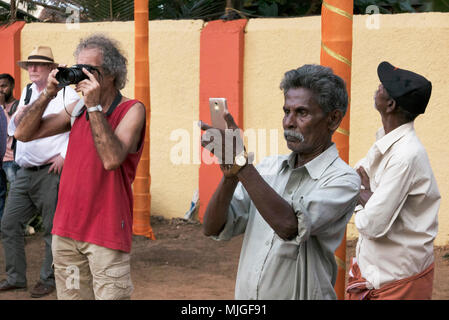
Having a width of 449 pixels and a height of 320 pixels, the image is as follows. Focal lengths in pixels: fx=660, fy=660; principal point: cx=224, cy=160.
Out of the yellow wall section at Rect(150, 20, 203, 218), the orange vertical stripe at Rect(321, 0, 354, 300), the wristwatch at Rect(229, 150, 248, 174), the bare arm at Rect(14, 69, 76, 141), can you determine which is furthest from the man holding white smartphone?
the yellow wall section at Rect(150, 20, 203, 218)

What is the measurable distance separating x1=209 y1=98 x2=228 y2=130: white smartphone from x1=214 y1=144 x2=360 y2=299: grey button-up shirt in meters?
0.37

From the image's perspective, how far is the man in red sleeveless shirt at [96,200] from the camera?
340cm

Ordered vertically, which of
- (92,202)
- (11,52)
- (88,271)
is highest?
(11,52)

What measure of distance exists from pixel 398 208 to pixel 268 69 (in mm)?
4894

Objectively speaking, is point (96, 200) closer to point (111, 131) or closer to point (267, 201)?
point (111, 131)

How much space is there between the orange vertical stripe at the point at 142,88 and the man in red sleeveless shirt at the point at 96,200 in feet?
11.7

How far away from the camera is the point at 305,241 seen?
2258mm

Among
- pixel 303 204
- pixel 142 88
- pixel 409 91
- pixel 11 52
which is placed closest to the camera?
pixel 303 204

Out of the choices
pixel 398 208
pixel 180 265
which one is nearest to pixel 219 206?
pixel 398 208

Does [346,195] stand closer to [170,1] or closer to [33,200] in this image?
[33,200]

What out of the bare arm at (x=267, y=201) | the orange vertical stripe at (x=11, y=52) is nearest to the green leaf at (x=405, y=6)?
the orange vertical stripe at (x=11, y=52)

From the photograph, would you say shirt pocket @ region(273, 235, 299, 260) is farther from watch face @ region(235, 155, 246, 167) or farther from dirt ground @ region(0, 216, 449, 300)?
dirt ground @ region(0, 216, 449, 300)

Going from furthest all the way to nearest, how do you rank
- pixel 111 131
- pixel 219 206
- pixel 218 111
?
pixel 111 131 < pixel 219 206 < pixel 218 111

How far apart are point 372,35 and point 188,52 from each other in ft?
7.30
